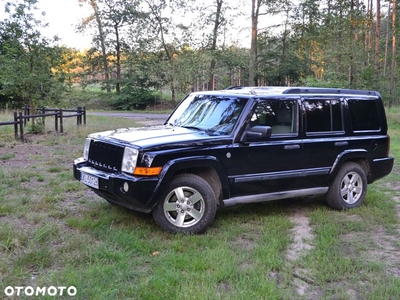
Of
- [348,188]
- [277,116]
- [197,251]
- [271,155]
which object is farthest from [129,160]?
[348,188]

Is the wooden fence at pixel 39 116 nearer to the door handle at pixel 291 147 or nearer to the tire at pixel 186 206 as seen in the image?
the tire at pixel 186 206

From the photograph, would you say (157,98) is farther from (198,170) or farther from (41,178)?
(198,170)

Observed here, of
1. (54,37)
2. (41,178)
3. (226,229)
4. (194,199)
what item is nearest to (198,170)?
(194,199)

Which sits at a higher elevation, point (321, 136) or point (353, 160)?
point (321, 136)

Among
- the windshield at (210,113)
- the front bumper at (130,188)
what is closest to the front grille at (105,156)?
the front bumper at (130,188)

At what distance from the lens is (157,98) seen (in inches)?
1391

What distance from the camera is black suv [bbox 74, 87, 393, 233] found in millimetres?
4684

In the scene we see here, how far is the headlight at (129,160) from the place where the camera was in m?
4.59

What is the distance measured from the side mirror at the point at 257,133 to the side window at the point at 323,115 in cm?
94

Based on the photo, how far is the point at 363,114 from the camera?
6391 millimetres

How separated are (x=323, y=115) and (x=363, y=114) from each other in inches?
35.1

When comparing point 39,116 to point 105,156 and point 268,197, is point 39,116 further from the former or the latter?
point 268,197

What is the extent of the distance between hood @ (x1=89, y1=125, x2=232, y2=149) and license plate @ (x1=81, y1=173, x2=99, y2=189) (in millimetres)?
501

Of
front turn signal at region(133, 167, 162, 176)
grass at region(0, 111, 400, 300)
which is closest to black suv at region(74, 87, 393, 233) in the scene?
front turn signal at region(133, 167, 162, 176)
